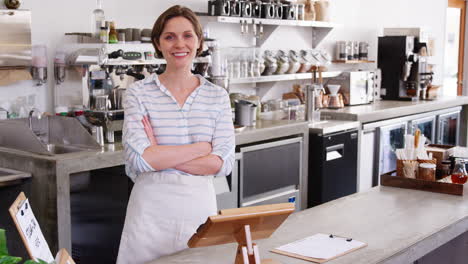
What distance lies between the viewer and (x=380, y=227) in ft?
8.18

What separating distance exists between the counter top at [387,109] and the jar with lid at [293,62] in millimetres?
491

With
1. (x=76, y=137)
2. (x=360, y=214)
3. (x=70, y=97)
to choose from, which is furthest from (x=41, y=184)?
(x=360, y=214)

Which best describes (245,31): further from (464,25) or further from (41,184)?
(464,25)

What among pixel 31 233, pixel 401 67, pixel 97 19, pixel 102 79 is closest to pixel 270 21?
pixel 97 19

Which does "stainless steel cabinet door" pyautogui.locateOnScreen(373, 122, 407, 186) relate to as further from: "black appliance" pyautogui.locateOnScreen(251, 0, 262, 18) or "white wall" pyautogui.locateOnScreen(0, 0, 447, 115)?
"black appliance" pyautogui.locateOnScreen(251, 0, 262, 18)

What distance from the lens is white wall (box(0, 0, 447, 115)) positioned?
13.3 ft

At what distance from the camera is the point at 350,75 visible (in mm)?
6605

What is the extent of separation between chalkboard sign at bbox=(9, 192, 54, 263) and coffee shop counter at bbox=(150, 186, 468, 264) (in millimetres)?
578

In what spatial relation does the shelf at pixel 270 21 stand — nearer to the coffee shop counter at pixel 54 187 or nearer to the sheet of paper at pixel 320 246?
the coffee shop counter at pixel 54 187

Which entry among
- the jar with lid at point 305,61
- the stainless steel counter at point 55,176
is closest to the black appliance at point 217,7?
the jar with lid at point 305,61

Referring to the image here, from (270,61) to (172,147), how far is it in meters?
3.42

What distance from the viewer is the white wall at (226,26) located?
4.07m

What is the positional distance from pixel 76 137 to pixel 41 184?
0.50 metres

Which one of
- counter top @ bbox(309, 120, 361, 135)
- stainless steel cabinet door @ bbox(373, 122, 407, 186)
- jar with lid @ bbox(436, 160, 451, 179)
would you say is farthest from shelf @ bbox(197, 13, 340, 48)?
jar with lid @ bbox(436, 160, 451, 179)
